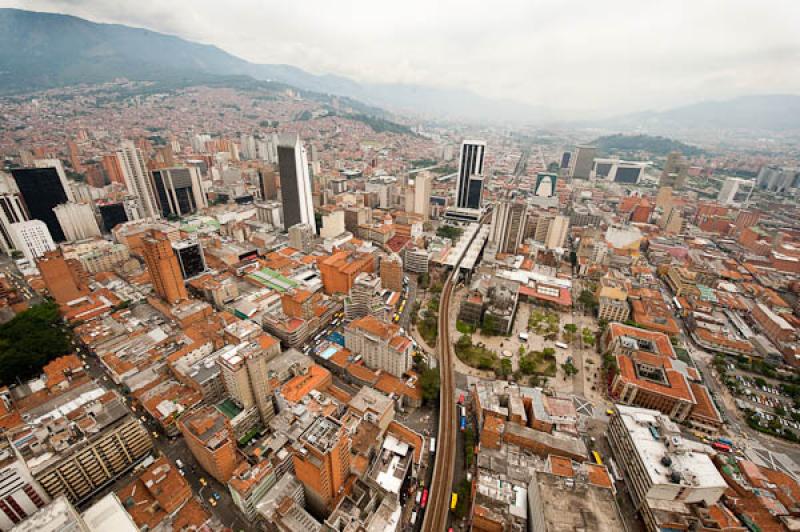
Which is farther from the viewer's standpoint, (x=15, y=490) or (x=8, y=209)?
(x=8, y=209)

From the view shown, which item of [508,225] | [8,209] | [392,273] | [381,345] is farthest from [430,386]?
[8,209]

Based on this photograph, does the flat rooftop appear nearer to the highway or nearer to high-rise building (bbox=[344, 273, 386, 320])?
the highway

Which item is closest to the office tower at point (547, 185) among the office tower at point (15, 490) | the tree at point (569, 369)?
the tree at point (569, 369)

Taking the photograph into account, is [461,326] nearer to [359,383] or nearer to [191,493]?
[359,383]

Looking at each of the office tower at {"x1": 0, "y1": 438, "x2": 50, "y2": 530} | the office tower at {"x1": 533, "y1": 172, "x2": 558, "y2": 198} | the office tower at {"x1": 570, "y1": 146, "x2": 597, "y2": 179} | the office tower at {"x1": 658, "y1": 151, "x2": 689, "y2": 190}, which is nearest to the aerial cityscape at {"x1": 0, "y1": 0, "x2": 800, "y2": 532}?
the office tower at {"x1": 0, "y1": 438, "x2": 50, "y2": 530}

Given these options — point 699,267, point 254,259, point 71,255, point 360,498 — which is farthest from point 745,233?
point 71,255

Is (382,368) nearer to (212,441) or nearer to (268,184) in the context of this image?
(212,441)

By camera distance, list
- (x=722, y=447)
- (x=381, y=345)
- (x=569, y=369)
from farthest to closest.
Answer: (x=569, y=369)
(x=381, y=345)
(x=722, y=447)
